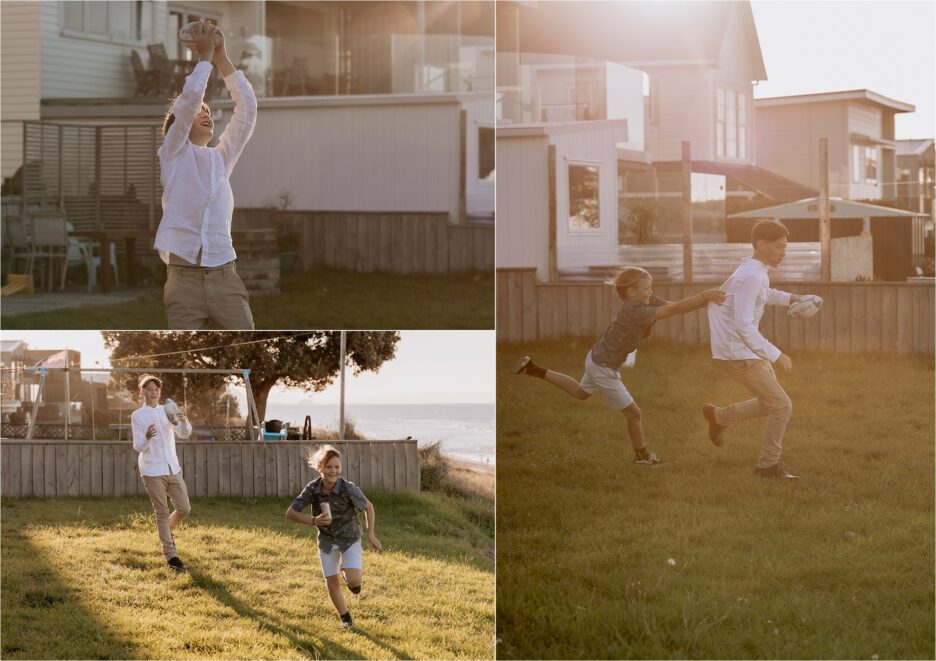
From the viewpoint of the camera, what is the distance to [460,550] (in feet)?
15.7

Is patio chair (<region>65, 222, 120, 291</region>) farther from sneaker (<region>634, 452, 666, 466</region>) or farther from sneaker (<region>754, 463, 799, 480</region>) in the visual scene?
sneaker (<region>754, 463, 799, 480</region>)

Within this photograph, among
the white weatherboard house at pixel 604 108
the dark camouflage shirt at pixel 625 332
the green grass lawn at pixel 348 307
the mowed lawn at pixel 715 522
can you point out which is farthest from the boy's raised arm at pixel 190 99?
the dark camouflage shirt at pixel 625 332

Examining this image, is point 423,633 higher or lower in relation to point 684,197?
lower

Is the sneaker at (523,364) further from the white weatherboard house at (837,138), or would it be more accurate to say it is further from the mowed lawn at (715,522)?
the white weatherboard house at (837,138)

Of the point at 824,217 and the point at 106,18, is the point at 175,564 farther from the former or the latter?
the point at 824,217

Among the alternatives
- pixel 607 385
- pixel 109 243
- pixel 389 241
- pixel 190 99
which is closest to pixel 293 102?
pixel 389 241

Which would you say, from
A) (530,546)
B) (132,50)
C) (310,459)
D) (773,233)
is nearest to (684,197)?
(773,233)

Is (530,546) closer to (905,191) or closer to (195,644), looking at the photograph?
(195,644)

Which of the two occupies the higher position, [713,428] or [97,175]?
[97,175]

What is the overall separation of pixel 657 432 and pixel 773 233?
3.20ft

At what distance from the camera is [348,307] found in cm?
557

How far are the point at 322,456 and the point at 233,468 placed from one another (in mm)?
380

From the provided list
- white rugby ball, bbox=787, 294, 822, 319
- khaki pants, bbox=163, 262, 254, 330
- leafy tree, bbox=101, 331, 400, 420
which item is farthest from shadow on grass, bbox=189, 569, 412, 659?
white rugby ball, bbox=787, 294, 822, 319

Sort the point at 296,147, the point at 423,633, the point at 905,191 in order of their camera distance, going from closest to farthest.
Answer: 1. the point at 423,633
2. the point at 905,191
3. the point at 296,147
